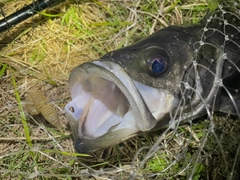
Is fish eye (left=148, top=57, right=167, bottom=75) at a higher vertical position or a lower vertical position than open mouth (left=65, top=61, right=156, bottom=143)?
higher

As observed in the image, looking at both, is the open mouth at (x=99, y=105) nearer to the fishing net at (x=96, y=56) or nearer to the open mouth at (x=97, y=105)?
the open mouth at (x=97, y=105)

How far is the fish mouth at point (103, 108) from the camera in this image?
279 centimetres

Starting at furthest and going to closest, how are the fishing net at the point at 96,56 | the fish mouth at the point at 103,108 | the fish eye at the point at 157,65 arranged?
the fishing net at the point at 96,56 → the fish eye at the point at 157,65 → the fish mouth at the point at 103,108

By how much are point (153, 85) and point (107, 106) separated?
0.35 m

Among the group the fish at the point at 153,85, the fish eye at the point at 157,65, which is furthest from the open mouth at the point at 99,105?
the fish eye at the point at 157,65

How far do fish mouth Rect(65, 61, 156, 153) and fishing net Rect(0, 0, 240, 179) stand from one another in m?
0.21

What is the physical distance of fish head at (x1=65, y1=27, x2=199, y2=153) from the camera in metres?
2.82

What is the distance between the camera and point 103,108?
3111 mm

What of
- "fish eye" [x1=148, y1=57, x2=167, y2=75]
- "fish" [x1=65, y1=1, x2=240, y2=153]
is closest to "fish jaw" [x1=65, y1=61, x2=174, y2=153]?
"fish" [x1=65, y1=1, x2=240, y2=153]

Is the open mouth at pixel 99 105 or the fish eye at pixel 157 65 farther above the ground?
the fish eye at pixel 157 65

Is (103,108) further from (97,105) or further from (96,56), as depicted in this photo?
(96,56)

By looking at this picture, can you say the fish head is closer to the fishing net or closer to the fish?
the fish

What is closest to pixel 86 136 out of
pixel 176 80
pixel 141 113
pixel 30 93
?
pixel 141 113

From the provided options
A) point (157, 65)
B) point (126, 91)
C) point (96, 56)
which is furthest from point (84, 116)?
point (96, 56)
